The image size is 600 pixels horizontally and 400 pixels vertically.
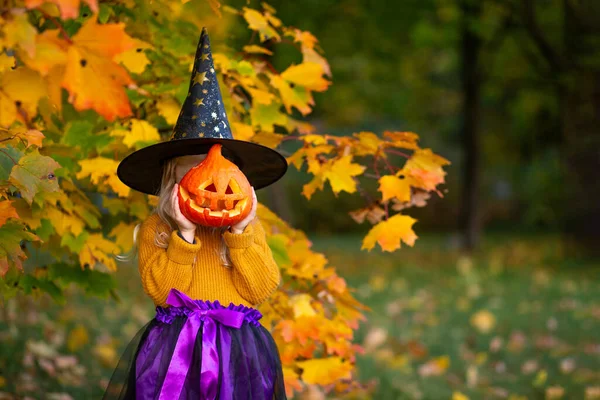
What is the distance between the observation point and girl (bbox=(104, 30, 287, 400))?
2.28 metres

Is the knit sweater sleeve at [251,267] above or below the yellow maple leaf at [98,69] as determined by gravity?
below

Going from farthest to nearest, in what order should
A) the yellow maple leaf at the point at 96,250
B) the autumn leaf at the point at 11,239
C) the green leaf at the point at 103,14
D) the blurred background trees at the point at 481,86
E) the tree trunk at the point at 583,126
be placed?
the blurred background trees at the point at 481,86
the tree trunk at the point at 583,126
the yellow maple leaf at the point at 96,250
the green leaf at the point at 103,14
the autumn leaf at the point at 11,239

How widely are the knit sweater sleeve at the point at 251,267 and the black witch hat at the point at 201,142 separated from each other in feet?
0.87

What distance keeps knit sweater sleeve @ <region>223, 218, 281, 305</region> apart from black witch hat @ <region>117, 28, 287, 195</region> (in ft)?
0.87

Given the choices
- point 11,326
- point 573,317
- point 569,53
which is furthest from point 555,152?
point 11,326

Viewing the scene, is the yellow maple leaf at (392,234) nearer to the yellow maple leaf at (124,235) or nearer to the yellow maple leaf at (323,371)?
the yellow maple leaf at (323,371)

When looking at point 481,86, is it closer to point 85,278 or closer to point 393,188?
point 393,188

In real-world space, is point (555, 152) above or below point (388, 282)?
below

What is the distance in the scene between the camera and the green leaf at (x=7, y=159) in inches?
73.0

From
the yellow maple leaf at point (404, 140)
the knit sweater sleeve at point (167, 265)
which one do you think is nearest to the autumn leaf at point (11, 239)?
the knit sweater sleeve at point (167, 265)

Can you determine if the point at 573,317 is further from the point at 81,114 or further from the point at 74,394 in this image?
the point at 81,114

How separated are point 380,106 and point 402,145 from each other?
12540 millimetres

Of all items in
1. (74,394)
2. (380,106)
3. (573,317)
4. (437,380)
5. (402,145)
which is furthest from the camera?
(380,106)

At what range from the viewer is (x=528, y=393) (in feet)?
15.0
